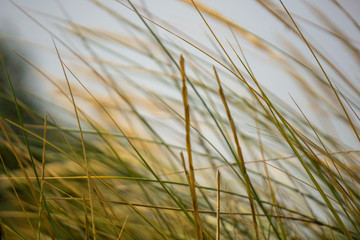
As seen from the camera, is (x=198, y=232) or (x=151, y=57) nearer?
(x=198, y=232)

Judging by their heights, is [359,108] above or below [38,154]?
above

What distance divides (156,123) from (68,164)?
20 centimetres

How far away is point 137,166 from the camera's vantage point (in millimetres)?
592

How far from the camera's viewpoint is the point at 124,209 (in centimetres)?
63

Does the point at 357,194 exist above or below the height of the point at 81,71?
below

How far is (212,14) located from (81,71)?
34 centimetres

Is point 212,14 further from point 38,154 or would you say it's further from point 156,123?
point 38,154

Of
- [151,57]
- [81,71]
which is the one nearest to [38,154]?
[81,71]

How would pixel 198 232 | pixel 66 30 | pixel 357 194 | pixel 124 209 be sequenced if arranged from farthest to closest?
pixel 124 209 < pixel 66 30 < pixel 357 194 < pixel 198 232

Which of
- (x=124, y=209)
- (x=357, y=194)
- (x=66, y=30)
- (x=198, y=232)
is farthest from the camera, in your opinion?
(x=124, y=209)

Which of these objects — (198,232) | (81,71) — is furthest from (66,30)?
(198,232)

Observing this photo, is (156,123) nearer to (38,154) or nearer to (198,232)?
(38,154)

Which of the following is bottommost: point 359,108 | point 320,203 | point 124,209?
point 124,209

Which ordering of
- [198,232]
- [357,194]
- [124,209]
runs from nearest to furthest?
[198,232]
[357,194]
[124,209]
